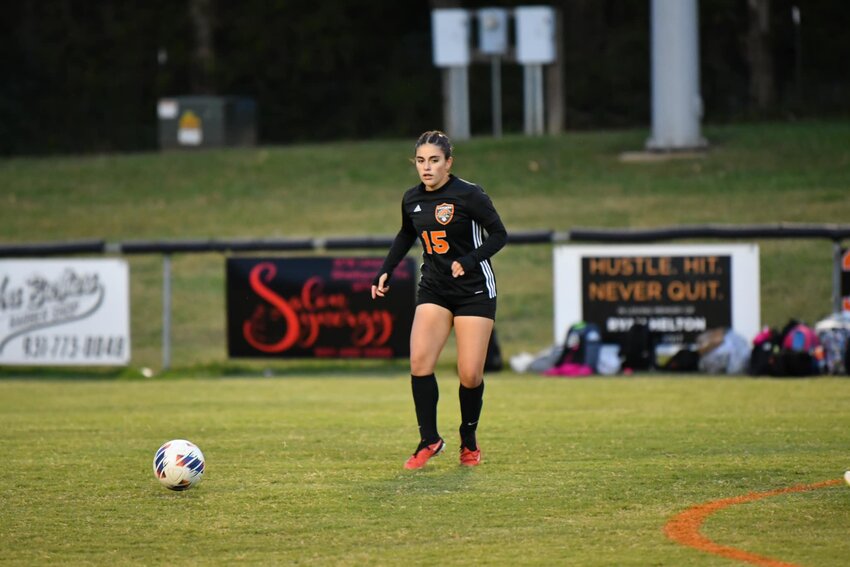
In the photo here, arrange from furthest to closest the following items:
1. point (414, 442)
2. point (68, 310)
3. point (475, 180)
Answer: point (475, 180) → point (68, 310) → point (414, 442)

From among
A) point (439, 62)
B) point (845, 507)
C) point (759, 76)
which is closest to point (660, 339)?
point (845, 507)

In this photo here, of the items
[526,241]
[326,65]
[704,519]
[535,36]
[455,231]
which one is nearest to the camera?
[704,519]

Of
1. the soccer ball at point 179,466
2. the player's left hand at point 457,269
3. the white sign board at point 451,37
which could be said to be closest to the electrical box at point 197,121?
the white sign board at point 451,37

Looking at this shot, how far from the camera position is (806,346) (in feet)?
45.8

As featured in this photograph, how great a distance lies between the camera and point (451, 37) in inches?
1194

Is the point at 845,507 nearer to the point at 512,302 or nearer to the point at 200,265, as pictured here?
the point at 512,302

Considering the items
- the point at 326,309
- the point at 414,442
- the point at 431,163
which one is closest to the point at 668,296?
the point at 326,309

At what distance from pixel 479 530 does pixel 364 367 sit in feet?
31.5

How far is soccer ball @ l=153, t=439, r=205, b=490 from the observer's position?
25.5 ft

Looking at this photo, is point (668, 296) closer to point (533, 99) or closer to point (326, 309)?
point (326, 309)

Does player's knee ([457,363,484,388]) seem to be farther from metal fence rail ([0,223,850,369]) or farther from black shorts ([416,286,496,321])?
metal fence rail ([0,223,850,369])

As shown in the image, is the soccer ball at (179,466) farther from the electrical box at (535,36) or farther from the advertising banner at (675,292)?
the electrical box at (535,36)

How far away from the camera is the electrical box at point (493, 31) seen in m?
30.0

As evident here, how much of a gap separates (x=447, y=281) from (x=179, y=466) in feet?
6.26
